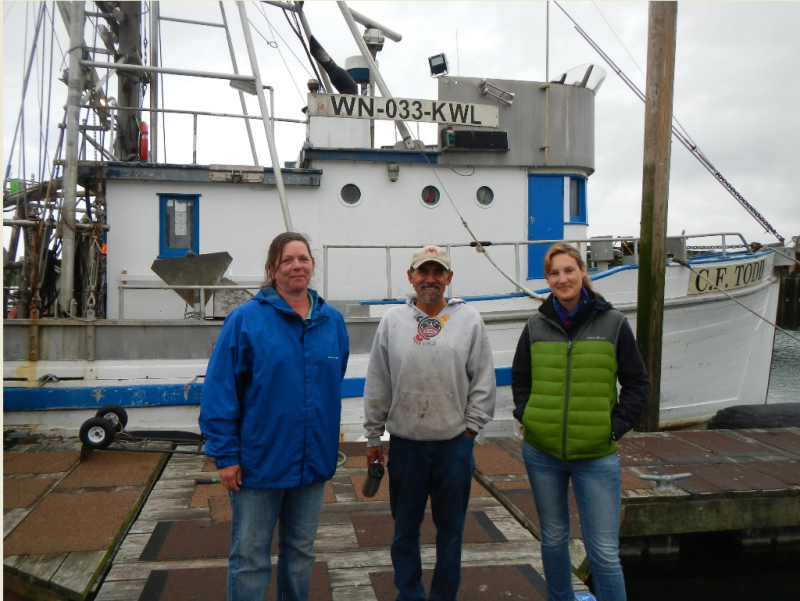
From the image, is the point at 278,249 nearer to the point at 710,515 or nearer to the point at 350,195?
the point at 710,515

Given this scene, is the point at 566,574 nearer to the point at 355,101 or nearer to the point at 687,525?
the point at 687,525

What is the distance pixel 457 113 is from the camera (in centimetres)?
803

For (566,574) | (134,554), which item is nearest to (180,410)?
(134,554)

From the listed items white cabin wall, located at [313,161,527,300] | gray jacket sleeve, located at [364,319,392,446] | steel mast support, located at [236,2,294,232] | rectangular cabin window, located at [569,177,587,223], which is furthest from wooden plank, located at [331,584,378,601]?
rectangular cabin window, located at [569,177,587,223]

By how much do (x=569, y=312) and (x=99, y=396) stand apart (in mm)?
5602

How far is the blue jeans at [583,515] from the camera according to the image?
9.15ft

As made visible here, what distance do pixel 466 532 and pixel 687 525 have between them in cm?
195

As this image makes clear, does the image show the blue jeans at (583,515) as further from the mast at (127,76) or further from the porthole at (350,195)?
the mast at (127,76)

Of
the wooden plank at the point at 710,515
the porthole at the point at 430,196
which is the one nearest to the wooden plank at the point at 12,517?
the wooden plank at the point at 710,515

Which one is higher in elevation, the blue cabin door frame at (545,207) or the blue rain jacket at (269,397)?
the blue cabin door frame at (545,207)

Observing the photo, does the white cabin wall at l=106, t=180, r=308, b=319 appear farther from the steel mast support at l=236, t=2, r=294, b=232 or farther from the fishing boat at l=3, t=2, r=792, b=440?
the steel mast support at l=236, t=2, r=294, b=232

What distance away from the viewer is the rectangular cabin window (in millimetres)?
9180

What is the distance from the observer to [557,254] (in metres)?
2.92

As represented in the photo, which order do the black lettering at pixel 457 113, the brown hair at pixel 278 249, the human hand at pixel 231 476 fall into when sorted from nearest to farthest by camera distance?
the human hand at pixel 231 476 → the brown hair at pixel 278 249 → the black lettering at pixel 457 113
